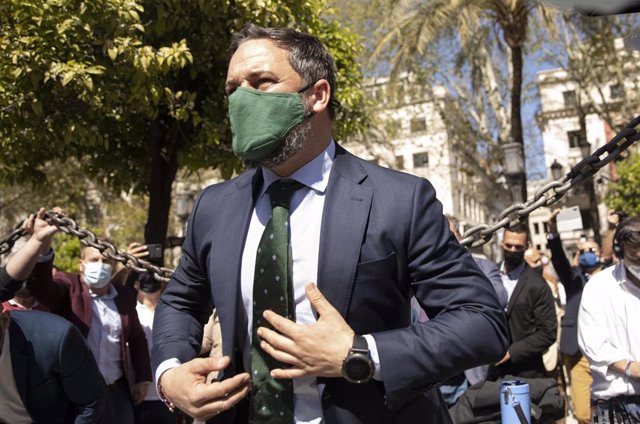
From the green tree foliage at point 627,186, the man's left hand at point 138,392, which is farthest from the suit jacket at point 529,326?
the green tree foliage at point 627,186

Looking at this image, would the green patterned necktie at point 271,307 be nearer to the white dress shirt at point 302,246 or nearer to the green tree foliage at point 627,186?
the white dress shirt at point 302,246

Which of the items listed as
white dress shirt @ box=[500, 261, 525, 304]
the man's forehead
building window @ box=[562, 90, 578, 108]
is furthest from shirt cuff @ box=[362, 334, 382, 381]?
building window @ box=[562, 90, 578, 108]

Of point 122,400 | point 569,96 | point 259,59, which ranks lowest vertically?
point 122,400

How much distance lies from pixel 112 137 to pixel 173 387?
7.38m

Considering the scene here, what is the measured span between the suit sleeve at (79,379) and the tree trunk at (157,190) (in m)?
4.86

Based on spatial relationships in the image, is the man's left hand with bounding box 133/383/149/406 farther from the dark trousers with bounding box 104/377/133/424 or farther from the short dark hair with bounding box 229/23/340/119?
the short dark hair with bounding box 229/23/340/119

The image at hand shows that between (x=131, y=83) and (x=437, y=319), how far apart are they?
6.10 m

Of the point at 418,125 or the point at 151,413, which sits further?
the point at 418,125

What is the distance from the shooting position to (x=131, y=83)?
726cm

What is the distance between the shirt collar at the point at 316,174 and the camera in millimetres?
2078

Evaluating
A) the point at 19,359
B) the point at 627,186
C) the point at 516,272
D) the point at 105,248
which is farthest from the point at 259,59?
the point at 627,186

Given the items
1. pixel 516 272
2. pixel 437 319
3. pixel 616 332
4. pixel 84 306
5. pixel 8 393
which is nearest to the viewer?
pixel 437 319

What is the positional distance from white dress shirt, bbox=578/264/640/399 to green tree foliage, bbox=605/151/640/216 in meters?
26.9

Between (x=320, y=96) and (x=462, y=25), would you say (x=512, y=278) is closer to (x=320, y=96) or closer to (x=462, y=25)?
(x=320, y=96)
